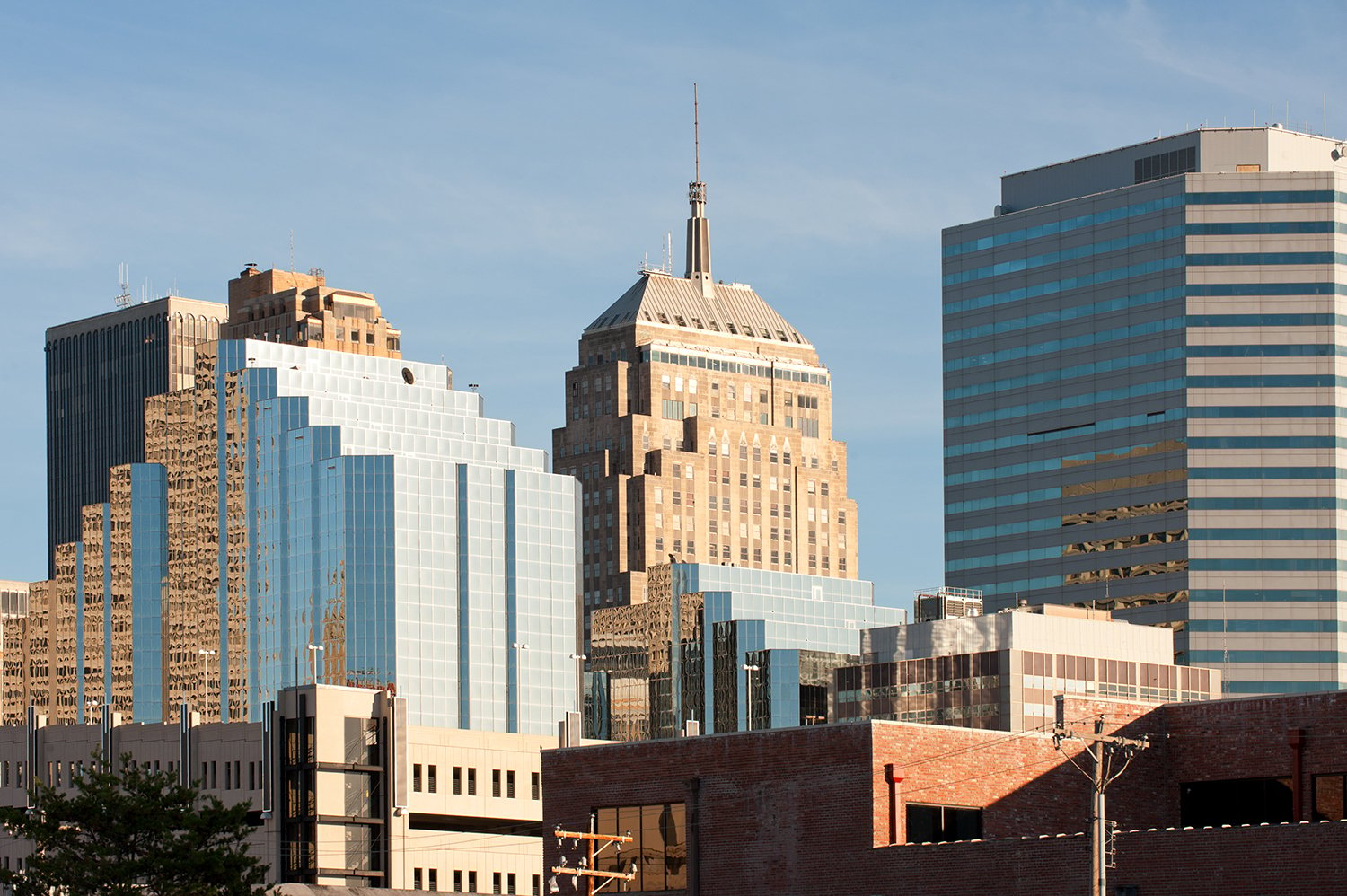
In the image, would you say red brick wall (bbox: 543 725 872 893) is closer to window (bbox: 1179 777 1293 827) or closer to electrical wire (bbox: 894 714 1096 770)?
electrical wire (bbox: 894 714 1096 770)

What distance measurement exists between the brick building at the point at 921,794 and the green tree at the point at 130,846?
18.5 m

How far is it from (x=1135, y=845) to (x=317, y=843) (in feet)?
356

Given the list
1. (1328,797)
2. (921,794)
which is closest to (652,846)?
(921,794)

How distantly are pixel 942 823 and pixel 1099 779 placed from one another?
702 inches

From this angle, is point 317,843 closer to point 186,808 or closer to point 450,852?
point 450,852

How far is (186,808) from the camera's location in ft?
317

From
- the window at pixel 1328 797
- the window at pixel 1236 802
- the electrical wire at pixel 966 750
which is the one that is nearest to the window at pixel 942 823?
the electrical wire at pixel 966 750

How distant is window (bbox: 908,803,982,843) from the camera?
101m

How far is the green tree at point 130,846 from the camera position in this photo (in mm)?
92562

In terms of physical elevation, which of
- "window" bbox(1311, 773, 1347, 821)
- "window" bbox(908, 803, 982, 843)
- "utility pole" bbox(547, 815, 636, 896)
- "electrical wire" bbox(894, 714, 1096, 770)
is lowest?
"utility pole" bbox(547, 815, 636, 896)

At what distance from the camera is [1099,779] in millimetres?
85062

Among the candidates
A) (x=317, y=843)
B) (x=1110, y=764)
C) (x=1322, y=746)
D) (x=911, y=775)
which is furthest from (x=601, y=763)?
(x=317, y=843)

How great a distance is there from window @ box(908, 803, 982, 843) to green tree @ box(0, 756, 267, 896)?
2614cm

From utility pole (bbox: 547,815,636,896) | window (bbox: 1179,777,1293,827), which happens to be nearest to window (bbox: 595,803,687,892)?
utility pole (bbox: 547,815,636,896)
